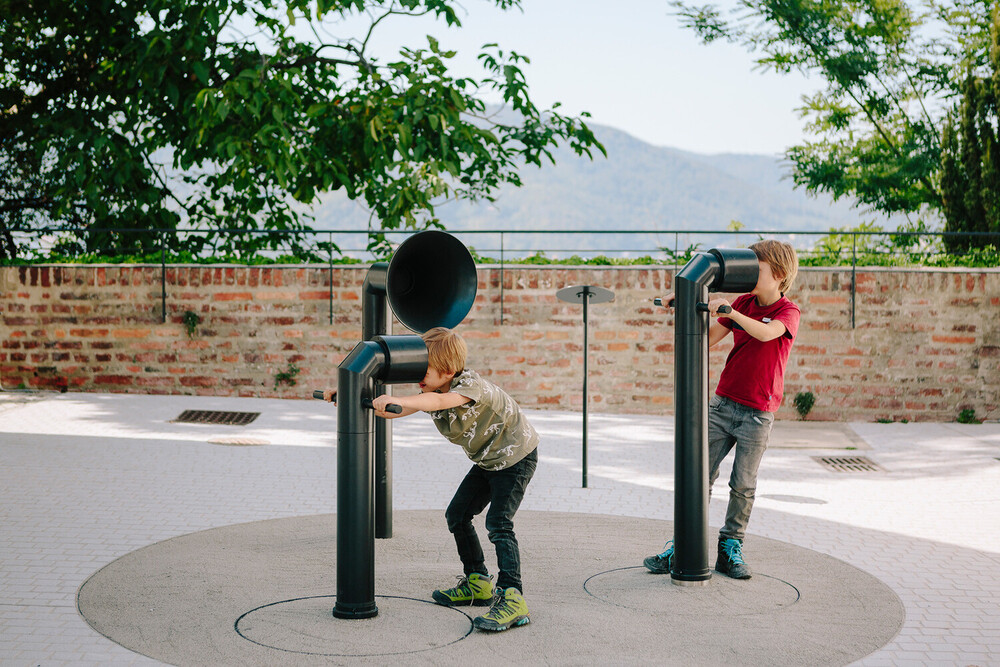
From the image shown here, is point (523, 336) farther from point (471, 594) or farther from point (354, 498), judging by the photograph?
point (354, 498)

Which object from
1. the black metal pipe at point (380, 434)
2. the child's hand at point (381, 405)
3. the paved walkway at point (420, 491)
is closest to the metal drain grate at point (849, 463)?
the paved walkway at point (420, 491)

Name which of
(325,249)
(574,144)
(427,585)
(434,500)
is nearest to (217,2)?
(325,249)

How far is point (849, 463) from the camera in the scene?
31.6 feet

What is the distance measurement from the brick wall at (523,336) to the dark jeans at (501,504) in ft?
25.2

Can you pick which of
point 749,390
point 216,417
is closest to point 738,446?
point 749,390

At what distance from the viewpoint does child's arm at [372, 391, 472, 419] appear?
4.21 meters

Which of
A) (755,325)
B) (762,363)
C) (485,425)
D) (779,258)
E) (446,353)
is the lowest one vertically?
(485,425)

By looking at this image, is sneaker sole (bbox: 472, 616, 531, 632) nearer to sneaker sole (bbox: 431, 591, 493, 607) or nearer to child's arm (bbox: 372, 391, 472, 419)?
sneaker sole (bbox: 431, 591, 493, 607)

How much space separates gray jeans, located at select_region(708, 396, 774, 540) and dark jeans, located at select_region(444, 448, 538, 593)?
1242 mm

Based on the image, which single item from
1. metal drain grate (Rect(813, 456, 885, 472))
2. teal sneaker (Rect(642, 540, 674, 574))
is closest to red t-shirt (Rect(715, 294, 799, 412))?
teal sneaker (Rect(642, 540, 674, 574))

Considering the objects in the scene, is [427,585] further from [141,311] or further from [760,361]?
[141,311]

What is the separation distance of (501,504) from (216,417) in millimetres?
7469

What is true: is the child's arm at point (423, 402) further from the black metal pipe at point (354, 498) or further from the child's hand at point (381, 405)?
the black metal pipe at point (354, 498)

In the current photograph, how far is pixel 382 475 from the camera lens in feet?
20.2
